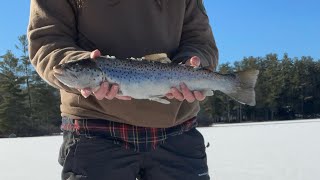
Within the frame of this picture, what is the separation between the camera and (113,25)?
3.46 m

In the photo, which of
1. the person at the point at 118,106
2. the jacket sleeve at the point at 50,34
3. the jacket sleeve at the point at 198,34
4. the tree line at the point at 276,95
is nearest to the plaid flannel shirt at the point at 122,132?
the person at the point at 118,106

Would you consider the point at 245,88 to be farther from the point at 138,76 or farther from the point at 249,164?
the point at 249,164

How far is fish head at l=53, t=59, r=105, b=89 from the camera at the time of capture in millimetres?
2889

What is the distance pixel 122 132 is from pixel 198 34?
1004 mm

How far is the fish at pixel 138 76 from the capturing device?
9.52ft

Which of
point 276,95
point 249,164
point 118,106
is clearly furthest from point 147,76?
point 276,95

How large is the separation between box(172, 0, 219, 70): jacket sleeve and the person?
94 millimetres

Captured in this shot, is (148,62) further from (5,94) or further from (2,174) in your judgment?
(5,94)

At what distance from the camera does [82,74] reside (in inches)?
113

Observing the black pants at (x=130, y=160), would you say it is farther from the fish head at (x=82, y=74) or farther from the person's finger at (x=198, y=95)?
the fish head at (x=82, y=74)

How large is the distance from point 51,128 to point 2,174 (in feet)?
138

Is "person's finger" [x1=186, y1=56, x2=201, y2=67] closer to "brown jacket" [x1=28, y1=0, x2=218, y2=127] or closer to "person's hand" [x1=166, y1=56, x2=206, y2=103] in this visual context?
"person's hand" [x1=166, y1=56, x2=206, y2=103]

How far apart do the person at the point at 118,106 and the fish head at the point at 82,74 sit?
27cm

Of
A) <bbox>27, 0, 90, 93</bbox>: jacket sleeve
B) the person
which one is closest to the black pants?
the person
